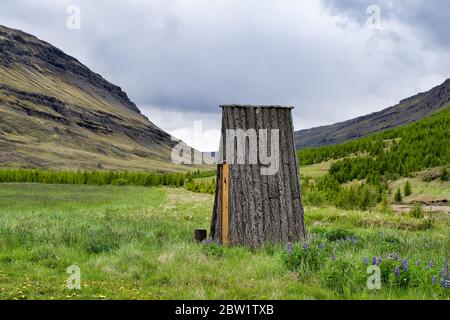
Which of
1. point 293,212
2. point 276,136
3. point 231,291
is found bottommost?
point 231,291

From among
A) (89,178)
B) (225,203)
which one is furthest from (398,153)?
(89,178)

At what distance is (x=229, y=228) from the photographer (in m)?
13.8

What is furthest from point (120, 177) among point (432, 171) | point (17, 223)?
point (17, 223)

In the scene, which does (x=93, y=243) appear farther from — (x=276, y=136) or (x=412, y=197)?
(x=412, y=197)

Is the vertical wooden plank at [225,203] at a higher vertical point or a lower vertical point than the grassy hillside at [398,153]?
lower

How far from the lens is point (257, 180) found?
1416cm

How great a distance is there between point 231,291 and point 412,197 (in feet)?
114

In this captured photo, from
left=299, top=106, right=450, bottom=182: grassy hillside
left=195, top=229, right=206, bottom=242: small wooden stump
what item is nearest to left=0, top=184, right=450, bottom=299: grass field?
left=195, top=229, right=206, bottom=242: small wooden stump

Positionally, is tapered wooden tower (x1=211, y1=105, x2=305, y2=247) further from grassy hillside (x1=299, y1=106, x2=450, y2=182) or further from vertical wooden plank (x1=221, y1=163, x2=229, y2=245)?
grassy hillside (x1=299, y1=106, x2=450, y2=182)

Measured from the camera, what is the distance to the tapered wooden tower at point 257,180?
1391 cm

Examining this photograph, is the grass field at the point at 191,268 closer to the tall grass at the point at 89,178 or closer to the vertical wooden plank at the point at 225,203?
the vertical wooden plank at the point at 225,203

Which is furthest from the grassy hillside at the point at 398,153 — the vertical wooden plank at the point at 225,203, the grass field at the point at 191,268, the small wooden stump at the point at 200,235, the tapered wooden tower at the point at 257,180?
the small wooden stump at the point at 200,235

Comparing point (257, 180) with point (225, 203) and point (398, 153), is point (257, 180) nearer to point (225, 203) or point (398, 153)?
point (225, 203)

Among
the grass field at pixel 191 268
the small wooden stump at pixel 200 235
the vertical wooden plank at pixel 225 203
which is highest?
the vertical wooden plank at pixel 225 203
